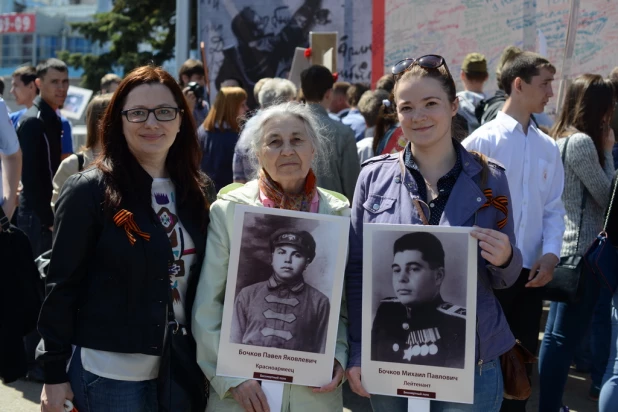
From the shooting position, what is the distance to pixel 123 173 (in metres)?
2.60

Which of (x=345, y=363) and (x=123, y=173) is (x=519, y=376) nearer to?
(x=345, y=363)

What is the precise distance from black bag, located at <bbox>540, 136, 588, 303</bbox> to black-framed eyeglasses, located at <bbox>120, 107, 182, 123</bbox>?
2.40 meters

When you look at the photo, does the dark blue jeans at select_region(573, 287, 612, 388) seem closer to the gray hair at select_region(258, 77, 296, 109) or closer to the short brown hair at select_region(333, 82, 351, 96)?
the gray hair at select_region(258, 77, 296, 109)

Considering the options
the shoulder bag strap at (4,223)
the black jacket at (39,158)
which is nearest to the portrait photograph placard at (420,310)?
the shoulder bag strap at (4,223)

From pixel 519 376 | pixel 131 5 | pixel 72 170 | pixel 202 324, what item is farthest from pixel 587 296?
pixel 131 5

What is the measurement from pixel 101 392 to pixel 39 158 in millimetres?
3629

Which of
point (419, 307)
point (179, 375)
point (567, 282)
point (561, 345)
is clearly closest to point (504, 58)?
point (567, 282)

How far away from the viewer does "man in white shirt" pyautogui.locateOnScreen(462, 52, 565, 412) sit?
154 inches

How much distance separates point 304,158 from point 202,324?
2.28 feet

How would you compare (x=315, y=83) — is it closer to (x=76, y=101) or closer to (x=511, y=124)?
(x=511, y=124)

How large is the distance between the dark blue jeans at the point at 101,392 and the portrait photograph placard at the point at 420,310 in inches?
31.9

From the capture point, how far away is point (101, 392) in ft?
8.20

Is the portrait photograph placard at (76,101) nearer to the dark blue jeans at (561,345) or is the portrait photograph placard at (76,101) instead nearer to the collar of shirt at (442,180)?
the dark blue jeans at (561,345)

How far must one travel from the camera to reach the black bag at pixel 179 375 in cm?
252
